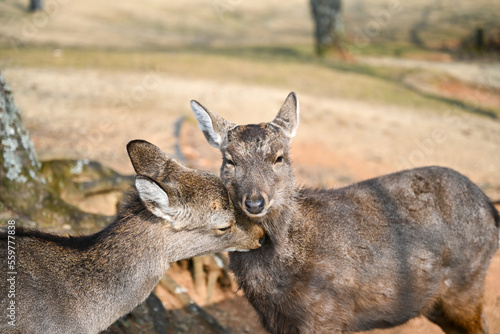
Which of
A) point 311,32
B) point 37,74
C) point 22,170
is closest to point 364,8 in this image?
point 311,32

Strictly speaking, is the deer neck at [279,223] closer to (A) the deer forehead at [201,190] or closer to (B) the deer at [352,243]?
(B) the deer at [352,243]

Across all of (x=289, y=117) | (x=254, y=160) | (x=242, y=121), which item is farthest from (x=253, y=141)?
(x=242, y=121)

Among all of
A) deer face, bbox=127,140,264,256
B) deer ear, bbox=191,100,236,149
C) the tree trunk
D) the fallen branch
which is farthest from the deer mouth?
the tree trunk

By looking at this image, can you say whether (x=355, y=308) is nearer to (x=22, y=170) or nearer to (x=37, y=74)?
(x=22, y=170)

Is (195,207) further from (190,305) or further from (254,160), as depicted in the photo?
(190,305)

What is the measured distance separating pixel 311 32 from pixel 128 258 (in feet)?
117

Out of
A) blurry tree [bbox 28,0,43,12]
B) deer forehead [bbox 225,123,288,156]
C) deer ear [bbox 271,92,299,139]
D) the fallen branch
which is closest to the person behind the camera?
deer forehead [bbox 225,123,288,156]

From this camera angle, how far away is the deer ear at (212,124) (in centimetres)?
653

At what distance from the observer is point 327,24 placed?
2720 centimetres

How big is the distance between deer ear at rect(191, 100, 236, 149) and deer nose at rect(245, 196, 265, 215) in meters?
1.26

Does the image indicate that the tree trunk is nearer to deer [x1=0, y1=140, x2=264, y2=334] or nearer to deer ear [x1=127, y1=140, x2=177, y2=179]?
deer [x1=0, y1=140, x2=264, y2=334]

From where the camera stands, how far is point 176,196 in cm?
516

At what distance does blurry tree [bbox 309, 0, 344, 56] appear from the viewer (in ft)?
88.9

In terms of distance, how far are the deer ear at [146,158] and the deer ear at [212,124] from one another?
1135mm
